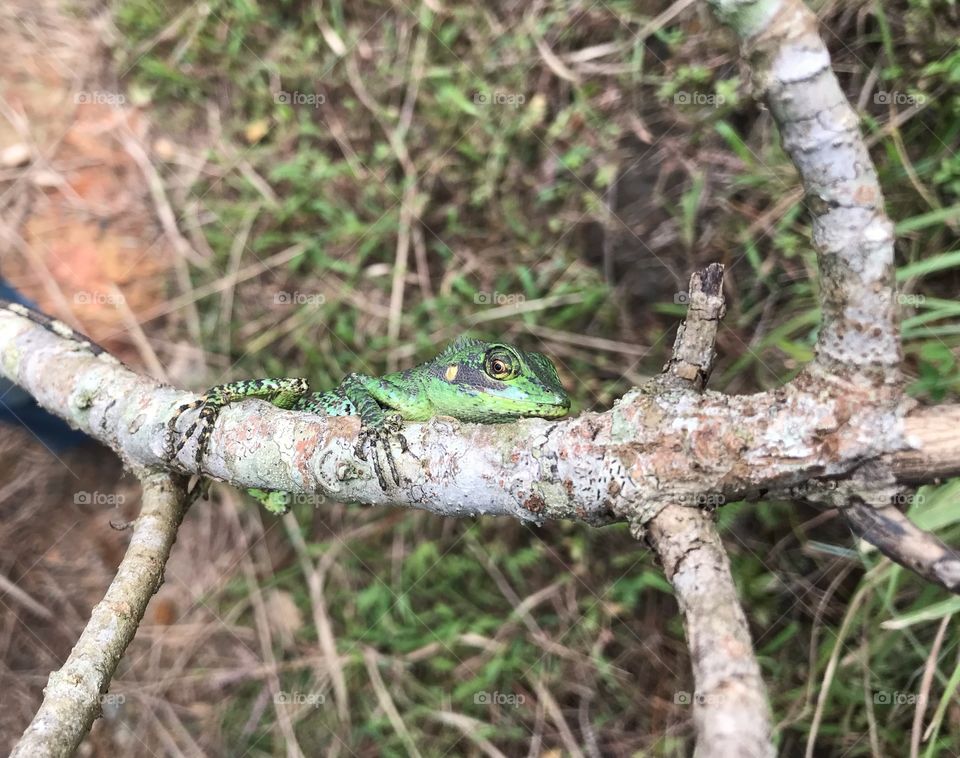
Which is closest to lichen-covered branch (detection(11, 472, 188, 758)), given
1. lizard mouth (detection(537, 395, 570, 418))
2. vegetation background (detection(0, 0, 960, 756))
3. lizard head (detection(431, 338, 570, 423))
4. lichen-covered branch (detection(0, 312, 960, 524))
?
lichen-covered branch (detection(0, 312, 960, 524))

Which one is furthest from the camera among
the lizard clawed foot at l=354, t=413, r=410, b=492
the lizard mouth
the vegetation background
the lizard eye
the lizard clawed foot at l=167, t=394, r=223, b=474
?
the vegetation background

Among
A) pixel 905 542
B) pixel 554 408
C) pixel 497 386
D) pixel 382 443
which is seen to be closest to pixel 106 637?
pixel 382 443

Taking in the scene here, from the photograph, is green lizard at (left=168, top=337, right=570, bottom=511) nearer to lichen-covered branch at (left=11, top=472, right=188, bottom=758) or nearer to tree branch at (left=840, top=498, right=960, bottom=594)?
lichen-covered branch at (left=11, top=472, right=188, bottom=758)

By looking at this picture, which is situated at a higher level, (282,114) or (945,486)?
(282,114)

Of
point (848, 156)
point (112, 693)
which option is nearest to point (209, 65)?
point (112, 693)

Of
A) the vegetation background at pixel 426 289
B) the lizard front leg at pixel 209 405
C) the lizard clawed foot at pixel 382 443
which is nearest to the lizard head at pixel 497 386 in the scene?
the lizard clawed foot at pixel 382 443

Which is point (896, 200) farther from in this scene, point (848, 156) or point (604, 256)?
point (848, 156)

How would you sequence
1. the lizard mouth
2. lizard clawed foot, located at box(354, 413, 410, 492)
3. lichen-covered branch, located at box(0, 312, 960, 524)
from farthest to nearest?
the lizard mouth < lizard clawed foot, located at box(354, 413, 410, 492) < lichen-covered branch, located at box(0, 312, 960, 524)
